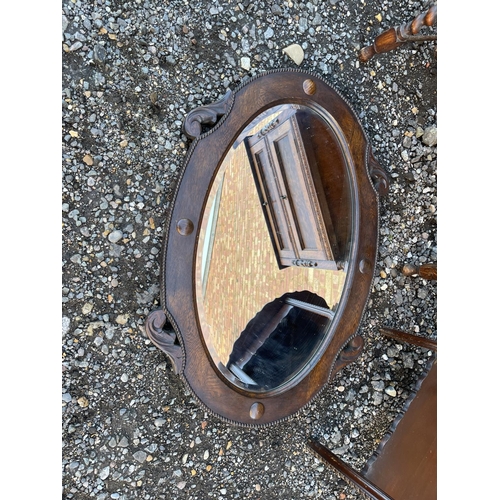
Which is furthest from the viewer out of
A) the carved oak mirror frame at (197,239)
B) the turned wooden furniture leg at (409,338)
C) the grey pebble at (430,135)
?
the grey pebble at (430,135)

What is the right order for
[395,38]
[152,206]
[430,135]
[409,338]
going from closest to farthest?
[152,206] → [395,38] → [409,338] → [430,135]

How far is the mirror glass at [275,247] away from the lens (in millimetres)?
1363

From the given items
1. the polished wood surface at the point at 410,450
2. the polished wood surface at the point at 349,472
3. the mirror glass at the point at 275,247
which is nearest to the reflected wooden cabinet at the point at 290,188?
the mirror glass at the point at 275,247

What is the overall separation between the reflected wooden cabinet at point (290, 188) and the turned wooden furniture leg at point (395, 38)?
0.41 m

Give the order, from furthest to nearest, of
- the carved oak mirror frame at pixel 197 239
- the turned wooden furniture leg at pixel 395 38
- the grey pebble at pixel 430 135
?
the grey pebble at pixel 430 135
the turned wooden furniture leg at pixel 395 38
the carved oak mirror frame at pixel 197 239

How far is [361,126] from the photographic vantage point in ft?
5.12

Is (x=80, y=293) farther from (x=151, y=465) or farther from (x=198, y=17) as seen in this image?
(x=198, y=17)

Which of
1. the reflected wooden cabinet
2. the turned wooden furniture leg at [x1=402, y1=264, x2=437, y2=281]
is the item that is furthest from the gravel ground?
the turned wooden furniture leg at [x1=402, y1=264, x2=437, y2=281]

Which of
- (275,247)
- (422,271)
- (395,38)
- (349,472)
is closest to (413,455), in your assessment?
(349,472)

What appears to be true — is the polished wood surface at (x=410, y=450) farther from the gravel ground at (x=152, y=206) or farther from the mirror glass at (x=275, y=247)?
the mirror glass at (x=275, y=247)

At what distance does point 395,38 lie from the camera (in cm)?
157

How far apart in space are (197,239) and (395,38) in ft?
3.21

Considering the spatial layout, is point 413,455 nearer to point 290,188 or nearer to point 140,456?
point 140,456

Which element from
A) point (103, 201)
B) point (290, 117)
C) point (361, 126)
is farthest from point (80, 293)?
point (361, 126)
